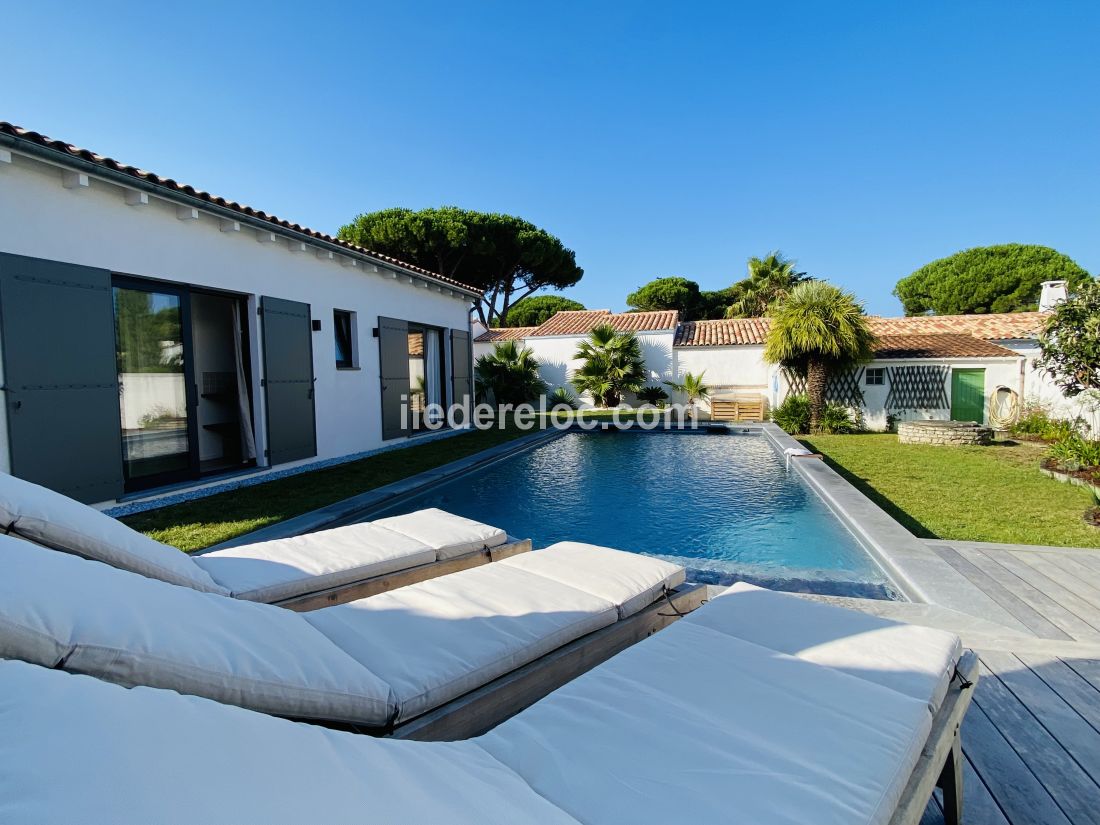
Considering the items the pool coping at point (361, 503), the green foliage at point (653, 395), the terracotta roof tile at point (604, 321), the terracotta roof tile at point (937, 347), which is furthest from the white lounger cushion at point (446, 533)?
the terracotta roof tile at point (604, 321)

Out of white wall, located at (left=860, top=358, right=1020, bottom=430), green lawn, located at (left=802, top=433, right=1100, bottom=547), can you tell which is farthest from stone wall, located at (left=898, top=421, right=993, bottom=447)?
white wall, located at (left=860, top=358, right=1020, bottom=430)

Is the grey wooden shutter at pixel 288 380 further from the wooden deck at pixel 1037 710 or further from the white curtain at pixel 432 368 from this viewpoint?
the wooden deck at pixel 1037 710

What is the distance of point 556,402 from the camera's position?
861 inches

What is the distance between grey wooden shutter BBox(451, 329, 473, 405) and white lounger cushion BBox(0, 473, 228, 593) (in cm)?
1195

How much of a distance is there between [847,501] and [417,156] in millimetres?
14663

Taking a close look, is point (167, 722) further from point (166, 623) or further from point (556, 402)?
point (556, 402)

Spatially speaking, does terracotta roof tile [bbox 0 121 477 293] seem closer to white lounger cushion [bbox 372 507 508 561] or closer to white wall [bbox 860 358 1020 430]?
white lounger cushion [bbox 372 507 508 561]

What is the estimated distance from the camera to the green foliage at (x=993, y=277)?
30.5 m

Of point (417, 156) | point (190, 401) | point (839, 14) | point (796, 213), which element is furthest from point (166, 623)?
point (796, 213)

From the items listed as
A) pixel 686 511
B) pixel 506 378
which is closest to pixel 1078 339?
pixel 686 511

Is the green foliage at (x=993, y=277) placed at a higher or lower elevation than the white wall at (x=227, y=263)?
higher

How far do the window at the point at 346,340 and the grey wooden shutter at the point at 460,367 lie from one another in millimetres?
3774

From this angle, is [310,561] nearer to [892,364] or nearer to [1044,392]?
[892,364]

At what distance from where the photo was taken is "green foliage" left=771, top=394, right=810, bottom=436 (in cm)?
1502
